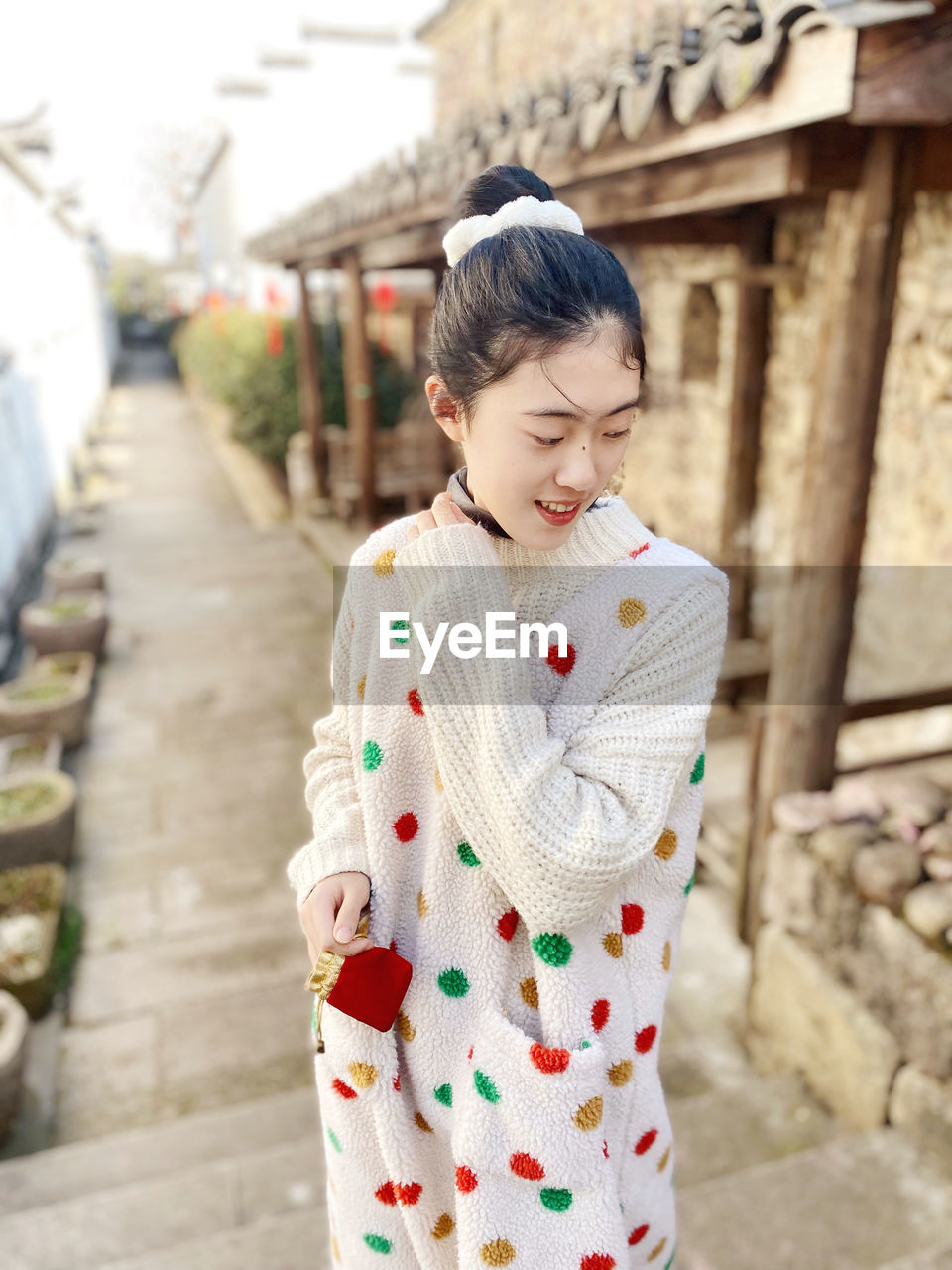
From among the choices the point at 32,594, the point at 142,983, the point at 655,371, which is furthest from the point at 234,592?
the point at 142,983

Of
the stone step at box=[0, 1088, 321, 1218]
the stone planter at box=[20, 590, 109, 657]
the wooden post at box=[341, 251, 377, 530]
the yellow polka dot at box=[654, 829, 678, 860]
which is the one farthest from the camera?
the wooden post at box=[341, 251, 377, 530]

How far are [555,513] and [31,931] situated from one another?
3634 millimetres

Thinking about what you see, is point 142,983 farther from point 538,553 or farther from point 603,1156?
point 538,553

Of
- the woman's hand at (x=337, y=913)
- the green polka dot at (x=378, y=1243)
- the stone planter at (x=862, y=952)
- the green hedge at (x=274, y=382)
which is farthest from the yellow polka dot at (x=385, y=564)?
the green hedge at (x=274, y=382)

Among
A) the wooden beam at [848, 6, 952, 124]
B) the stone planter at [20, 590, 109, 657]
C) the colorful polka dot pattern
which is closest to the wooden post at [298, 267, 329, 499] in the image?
the stone planter at [20, 590, 109, 657]

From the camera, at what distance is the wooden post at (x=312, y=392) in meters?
10.2

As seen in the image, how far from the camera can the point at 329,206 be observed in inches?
282

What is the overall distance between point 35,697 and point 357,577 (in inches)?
207

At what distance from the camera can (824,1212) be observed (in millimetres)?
2404

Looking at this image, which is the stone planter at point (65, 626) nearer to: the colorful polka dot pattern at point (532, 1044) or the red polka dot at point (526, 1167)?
the colorful polka dot pattern at point (532, 1044)

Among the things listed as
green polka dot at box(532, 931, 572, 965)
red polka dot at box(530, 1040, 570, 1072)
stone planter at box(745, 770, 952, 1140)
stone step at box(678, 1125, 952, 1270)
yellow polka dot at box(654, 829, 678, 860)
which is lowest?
stone step at box(678, 1125, 952, 1270)

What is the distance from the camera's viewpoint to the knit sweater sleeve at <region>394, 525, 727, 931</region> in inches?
42.0

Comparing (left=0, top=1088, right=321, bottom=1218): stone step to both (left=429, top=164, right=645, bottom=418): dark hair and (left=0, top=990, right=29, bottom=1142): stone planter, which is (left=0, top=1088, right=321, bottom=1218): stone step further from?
(left=429, top=164, right=645, bottom=418): dark hair

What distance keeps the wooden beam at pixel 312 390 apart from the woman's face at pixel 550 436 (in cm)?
966
